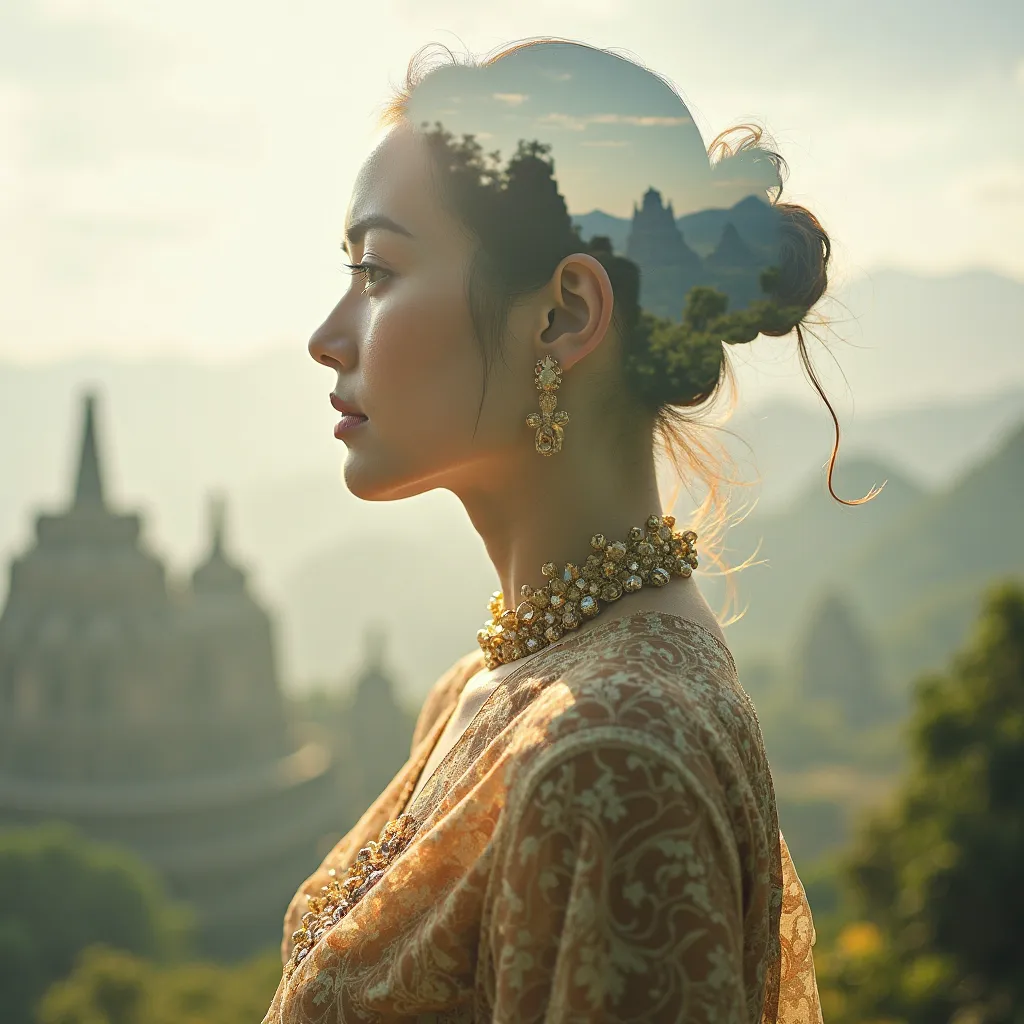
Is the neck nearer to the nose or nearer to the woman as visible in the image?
the woman

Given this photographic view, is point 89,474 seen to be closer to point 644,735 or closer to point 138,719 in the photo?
point 138,719

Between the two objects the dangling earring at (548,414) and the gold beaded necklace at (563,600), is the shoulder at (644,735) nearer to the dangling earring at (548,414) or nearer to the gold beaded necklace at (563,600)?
the gold beaded necklace at (563,600)

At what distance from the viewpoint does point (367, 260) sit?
1959 millimetres

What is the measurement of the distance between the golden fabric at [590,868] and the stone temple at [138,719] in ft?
98.1

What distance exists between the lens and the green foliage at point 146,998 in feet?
50.5

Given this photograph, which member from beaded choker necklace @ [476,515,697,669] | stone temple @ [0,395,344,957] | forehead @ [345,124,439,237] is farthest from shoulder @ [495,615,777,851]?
stone temple @ [0,395,344,957]

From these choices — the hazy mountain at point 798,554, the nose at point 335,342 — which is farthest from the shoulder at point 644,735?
the hazy mountain at point 798,554

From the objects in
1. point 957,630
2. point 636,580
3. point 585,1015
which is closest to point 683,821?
point 585,1015

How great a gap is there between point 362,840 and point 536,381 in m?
0.99

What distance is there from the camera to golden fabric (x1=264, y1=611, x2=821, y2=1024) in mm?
1445

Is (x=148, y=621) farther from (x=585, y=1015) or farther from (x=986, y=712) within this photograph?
(x=585, y=1015)

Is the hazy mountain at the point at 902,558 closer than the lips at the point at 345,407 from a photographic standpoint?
No

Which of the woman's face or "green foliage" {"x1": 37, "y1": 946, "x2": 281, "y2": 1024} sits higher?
the woman's face

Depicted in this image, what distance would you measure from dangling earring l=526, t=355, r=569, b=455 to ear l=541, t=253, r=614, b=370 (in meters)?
0.02
